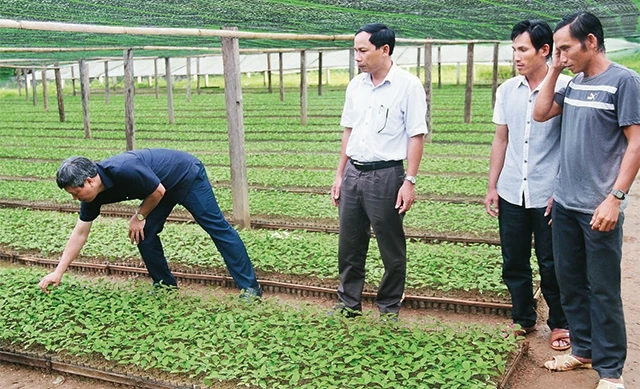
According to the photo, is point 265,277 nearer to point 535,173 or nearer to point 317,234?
point 317,234

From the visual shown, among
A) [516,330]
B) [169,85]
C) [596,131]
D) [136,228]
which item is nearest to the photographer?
[596,131]

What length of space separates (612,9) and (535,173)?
16.1ft

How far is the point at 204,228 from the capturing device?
516 cm

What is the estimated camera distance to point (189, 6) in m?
6.77

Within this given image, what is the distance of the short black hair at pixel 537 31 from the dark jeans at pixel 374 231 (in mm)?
1139

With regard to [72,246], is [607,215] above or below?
above

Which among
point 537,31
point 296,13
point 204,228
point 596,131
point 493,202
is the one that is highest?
point 296,13

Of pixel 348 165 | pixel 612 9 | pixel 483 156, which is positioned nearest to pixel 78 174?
pixel 348 165

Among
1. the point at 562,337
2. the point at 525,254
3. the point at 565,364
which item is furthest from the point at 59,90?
the point at 565,364

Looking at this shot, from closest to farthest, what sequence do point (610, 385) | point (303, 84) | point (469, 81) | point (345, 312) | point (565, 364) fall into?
point (610, 385) → point (565, 364) → point (345, 312) → point (469, 81) → point (303, 84)

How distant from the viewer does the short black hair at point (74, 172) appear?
405 centimetres

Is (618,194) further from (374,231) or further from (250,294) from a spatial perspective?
(250,294)

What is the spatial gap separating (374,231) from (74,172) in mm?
1973

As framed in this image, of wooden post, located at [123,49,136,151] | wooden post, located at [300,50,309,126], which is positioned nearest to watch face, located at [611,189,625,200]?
wooden post, located at [123,49,136,151]
